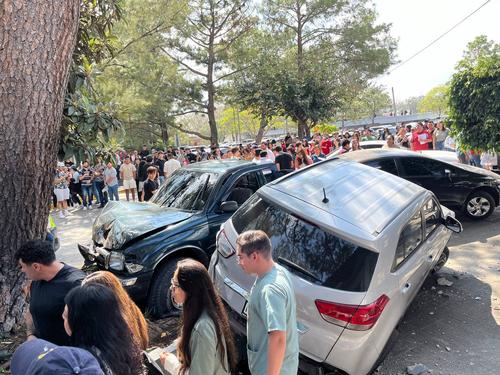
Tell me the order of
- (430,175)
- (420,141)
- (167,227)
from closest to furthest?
1. (167,227)
2. (430,175)
3. (420,141)

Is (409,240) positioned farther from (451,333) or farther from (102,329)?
(102,329)

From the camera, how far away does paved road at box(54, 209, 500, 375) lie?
380 cm

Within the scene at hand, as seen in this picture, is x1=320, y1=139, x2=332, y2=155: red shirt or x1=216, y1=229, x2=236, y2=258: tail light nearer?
x1=216, y1=229, x2=236, y2=258: tail light

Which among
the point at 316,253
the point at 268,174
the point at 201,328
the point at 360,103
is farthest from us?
the point at 360,103

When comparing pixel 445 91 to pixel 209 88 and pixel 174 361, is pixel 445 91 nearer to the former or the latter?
pixel 174 361

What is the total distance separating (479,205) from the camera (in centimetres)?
782

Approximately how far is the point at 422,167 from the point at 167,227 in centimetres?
512

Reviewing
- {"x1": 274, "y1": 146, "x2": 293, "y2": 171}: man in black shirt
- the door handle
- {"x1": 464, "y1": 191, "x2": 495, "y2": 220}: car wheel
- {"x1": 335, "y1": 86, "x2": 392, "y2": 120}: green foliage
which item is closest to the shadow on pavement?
the door handle

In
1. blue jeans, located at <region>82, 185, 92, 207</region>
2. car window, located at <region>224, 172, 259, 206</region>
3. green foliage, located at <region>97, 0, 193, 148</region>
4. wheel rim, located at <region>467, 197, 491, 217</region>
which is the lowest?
wheel rim, located at <region>467, 197, 491, 217</region>

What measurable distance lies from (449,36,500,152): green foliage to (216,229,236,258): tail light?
6417 millimetres

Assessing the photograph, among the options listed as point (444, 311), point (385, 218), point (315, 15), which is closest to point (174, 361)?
point (385, 218)

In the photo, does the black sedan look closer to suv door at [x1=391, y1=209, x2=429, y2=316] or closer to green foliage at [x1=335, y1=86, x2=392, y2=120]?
suv door at [x1=391, y1=209, x2=429, y2=316]

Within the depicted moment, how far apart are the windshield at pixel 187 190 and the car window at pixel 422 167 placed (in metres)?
3.89

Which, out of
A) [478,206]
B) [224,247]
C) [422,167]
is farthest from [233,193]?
[478,206]
